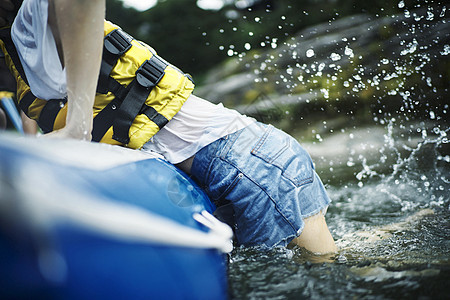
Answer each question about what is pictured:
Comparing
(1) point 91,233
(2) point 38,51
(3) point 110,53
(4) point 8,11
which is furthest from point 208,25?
(1) point 91,233

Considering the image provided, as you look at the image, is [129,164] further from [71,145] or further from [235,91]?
[235,91]

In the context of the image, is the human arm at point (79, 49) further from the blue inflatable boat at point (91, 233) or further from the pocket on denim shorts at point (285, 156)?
the pocket on denim shorts at point (285, 156)

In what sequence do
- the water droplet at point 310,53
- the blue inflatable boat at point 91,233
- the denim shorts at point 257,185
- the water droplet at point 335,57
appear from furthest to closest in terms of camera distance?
the water droplet at point 310,53 < the water droplet at point 335,57 < the denim shorts at point 257,185 < the blue inflatable boat at point 91,233

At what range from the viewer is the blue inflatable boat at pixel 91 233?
0.89m

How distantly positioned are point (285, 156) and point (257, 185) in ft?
0.58

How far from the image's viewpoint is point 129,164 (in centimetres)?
122

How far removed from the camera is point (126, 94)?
1.49 m

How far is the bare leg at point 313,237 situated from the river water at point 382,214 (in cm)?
4

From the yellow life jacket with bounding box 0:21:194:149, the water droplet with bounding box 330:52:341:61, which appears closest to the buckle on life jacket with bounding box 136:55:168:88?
the yellow life jacket with bounding box 0:21:194:149

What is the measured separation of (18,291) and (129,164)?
0.46 metres

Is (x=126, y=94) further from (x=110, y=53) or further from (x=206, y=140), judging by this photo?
(x=206, y=140)

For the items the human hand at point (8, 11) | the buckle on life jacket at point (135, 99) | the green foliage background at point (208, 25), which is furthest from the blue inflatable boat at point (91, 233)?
the green foliage background at point (208, 25)

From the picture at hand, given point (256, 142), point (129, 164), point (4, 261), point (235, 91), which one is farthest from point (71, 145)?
point (235, 91)

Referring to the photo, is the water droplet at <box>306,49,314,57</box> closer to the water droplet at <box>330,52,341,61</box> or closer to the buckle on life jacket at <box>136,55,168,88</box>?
the water droplet at <box>330,52,341,61</box>
